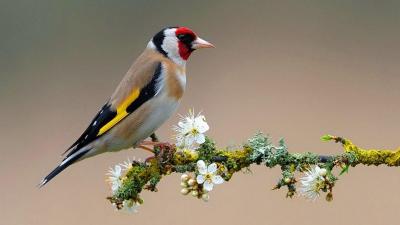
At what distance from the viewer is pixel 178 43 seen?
15.6 feet

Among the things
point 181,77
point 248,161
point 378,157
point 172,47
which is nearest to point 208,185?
point 248,161

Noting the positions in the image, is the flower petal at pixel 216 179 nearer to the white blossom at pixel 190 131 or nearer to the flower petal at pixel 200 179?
the flower petal at pixel 200 179

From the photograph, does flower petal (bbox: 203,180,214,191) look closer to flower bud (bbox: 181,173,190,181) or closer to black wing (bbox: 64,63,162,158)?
flower bud (bbox: 181,173,190,181)

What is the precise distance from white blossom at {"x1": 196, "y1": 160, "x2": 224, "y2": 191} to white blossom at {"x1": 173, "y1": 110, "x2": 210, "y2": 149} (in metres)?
0.23

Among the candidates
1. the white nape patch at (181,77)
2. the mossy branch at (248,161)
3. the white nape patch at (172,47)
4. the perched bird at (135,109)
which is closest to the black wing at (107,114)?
the perched bird at (135,109)

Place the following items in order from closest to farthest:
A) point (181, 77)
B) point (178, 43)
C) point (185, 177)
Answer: point (185, 177) < point (181, 77) < point (178, 43)

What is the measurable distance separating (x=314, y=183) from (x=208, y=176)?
1.10 feet

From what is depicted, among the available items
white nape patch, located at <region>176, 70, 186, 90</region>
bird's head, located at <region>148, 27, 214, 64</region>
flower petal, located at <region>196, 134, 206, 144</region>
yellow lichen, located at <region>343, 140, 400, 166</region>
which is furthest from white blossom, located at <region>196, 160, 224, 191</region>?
bird's head, located at <region>148, 27, 214, 64</region>

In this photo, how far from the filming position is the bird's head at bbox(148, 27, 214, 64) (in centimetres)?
475

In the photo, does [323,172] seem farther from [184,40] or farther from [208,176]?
[184,40]

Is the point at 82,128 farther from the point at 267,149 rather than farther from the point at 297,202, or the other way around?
the point at 267,149

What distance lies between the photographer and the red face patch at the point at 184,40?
4.75 meters

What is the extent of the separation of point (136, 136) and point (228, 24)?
827cm

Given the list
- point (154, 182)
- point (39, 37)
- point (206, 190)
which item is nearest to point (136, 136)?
point (154, 182)
